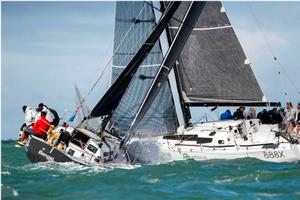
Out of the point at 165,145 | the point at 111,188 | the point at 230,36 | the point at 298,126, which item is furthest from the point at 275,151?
the point at 111,188

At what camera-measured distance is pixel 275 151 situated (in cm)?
2128

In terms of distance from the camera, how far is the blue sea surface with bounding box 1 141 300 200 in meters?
13.4

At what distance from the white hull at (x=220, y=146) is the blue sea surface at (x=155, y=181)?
111cm

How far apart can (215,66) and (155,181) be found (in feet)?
35.4

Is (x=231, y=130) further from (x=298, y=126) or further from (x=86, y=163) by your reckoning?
(x=86, y=163)

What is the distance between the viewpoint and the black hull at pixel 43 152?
20734mm

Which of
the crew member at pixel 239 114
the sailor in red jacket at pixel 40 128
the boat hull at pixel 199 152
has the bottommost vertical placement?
the boat hull at pixel 199 152

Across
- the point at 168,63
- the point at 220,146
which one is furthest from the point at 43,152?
the point at 220,146

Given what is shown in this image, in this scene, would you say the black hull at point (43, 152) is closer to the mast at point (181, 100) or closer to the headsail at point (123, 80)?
the headsail at point (123, 80)

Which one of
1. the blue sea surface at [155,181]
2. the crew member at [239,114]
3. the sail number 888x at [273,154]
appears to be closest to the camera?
the blue sea surface at [155,181]

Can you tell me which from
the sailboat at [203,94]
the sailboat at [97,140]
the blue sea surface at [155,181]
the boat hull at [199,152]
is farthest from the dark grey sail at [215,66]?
the blue sea surface at [155,181]

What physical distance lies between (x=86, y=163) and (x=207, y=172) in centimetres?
527

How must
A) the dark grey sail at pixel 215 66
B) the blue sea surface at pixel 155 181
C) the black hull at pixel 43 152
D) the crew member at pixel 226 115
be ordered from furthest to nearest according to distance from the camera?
1. the crew member at pixel 226 115
2. the dark grey sail at pixel 215 66
3. the black hull at pixel 43 152
4. the blue sea surface at pixel 155 181

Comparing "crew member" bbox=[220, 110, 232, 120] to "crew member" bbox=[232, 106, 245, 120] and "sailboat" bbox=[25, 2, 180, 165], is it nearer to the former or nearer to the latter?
"crew member" bbox=[232, 106, 245, 120]
